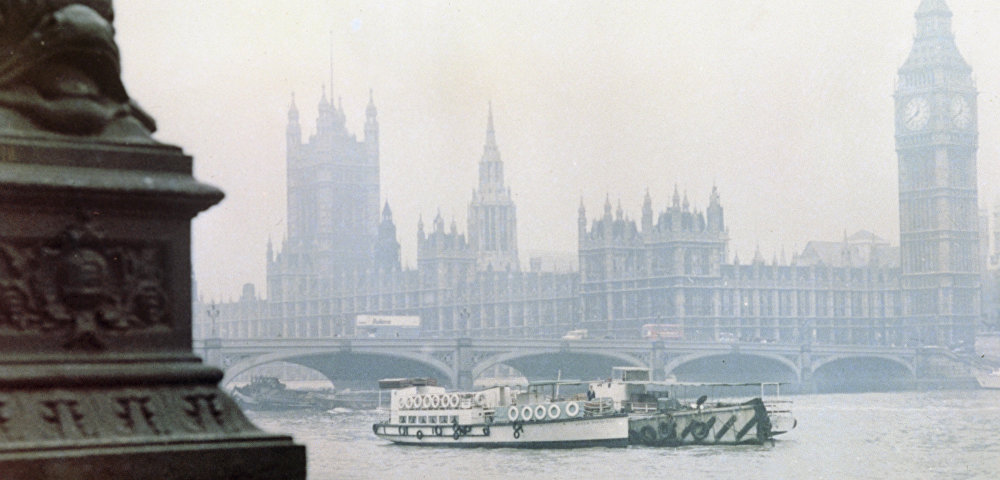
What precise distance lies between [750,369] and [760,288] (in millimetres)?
17918

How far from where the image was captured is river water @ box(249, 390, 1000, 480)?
Answer: 30.7 metres

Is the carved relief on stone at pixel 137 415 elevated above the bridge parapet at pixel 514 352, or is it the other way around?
the carved relief on stone at pixel 137 415

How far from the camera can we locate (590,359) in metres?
69.6

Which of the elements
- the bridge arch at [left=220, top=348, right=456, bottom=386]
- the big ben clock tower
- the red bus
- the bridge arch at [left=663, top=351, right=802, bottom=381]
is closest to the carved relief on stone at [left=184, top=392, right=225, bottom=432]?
the bridge arch at [left=220, top=348, right=456, bottom=386]

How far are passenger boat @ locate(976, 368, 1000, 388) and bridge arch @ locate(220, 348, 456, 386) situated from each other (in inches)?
1186

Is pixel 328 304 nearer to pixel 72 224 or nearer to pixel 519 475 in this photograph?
pixel 519 475

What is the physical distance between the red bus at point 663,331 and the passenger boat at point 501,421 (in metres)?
38.9

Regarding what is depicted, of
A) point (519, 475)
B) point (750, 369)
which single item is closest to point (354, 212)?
point (750, 369)

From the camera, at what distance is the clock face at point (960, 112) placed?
97875mm

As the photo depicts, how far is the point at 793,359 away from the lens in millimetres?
74062

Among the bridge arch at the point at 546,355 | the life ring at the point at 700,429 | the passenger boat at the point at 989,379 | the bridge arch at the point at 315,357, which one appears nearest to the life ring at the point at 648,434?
the life ring at the point at 700,429

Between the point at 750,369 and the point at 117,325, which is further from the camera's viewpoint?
the point at 750,369

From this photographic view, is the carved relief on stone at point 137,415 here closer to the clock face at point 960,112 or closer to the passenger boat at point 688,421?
the passenger boat at point 688,421

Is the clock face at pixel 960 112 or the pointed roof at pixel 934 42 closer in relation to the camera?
the clock face at pixel 960 112
